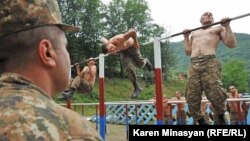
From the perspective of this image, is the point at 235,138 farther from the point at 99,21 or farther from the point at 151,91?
the point at 99,21

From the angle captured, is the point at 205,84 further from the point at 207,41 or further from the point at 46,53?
the point at 46,53

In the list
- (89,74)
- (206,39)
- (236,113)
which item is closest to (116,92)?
(236,113)

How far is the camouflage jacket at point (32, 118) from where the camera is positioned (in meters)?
0.57

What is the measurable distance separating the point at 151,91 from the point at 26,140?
23.3 m

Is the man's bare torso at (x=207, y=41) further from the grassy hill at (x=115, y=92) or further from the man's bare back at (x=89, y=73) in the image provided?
the grassy hill at (x=115, y=92)

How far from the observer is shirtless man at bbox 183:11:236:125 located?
414 centimetres

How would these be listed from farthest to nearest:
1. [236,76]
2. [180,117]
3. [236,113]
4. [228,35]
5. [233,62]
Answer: [233,62], [236,76], [180,117], [236,113], [228,35]

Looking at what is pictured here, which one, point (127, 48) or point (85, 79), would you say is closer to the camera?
point (127, 48)

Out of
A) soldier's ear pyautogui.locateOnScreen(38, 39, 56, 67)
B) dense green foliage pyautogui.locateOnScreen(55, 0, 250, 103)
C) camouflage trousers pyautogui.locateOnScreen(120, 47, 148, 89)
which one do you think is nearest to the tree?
dense green foliage pyautogui.locateOnScreen(55, 0, 250, 103)

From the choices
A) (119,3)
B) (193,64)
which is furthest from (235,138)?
(119,3)

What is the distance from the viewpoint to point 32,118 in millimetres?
583

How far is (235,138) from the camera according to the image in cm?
295

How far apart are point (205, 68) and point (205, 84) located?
0.17 metres

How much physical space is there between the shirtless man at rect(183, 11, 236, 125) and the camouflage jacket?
11.4 ft
